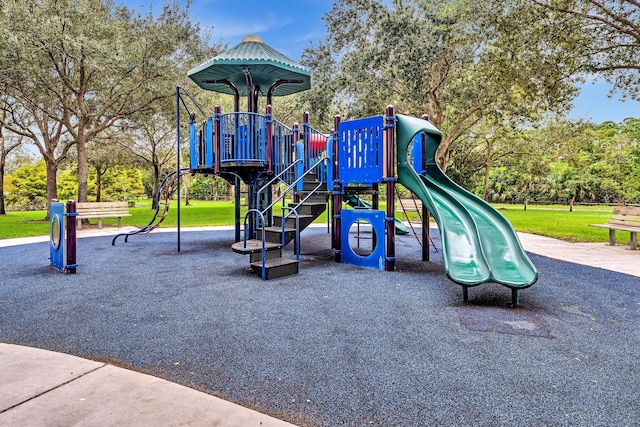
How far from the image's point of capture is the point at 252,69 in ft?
29.2

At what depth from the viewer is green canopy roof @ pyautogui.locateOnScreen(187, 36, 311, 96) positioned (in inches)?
339

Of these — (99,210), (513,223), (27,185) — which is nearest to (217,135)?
(99,210)

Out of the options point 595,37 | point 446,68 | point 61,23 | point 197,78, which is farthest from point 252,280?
point 446,68

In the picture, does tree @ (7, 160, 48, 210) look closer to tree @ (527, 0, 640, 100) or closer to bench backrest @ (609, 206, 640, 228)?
tree @ (527, 0, 640, 100)

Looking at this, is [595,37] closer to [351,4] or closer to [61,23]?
[351,4]

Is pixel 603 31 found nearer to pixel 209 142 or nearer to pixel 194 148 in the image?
pixel 209 142

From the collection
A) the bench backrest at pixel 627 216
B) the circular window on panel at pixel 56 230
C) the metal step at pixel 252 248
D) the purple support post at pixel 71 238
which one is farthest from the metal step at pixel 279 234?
the bench backrest at pixel 627 216

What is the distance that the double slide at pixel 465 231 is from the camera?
4504 mm

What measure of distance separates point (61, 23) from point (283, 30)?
55.0m

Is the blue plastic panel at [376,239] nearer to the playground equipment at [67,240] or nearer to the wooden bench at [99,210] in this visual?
the playground equipment at [67,240]

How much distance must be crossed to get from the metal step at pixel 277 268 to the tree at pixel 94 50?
10209mm

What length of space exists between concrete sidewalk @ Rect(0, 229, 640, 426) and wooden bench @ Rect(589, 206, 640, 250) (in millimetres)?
9841

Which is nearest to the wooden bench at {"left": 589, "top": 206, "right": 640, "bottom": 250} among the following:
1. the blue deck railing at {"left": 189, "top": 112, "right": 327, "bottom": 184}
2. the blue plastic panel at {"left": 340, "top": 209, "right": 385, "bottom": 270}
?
the blue plastic panel at {"left": 340, "top": 209, "right": 385, "bottom": 270}

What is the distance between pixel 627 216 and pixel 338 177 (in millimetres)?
7382
